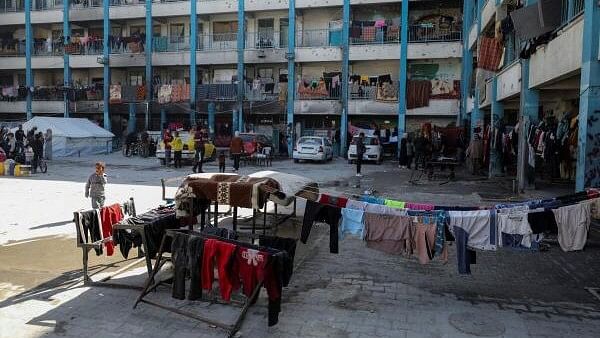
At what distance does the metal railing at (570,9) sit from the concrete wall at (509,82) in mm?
3014

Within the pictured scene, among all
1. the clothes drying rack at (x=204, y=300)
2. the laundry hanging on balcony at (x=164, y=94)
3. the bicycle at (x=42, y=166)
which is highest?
the laundry hanging on balcony at (x=164, y=94)

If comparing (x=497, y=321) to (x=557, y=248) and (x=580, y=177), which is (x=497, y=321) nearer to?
(x=557, y=248)

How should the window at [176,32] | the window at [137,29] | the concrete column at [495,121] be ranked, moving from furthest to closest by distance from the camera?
the window at [137,29]
the window at [176,32]
the concrete column at [495,121]

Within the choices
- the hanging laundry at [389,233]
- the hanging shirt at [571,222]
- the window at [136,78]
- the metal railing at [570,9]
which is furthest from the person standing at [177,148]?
the hanging shirt at [571,222]

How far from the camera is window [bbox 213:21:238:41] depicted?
34.8m

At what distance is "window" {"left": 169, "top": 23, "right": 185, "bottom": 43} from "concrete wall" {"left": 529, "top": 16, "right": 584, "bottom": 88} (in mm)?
27208

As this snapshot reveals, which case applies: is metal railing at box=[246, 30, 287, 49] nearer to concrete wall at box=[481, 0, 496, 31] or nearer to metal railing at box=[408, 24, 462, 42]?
metal railing at box=[408, 24, 462, 42]

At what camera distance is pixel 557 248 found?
8.57 meters

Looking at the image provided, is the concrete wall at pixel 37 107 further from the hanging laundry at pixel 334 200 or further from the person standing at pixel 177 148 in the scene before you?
the hanging laundry at pixel 334 200

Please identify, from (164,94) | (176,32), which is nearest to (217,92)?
(164,94)

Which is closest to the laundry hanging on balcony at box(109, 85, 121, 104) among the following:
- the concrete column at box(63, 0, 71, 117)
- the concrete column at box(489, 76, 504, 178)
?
the concrete column at box(63, 0, 71, 117)

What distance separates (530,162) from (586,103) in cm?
469

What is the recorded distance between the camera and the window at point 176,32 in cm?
3606

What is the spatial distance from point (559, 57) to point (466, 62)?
1746 cm
